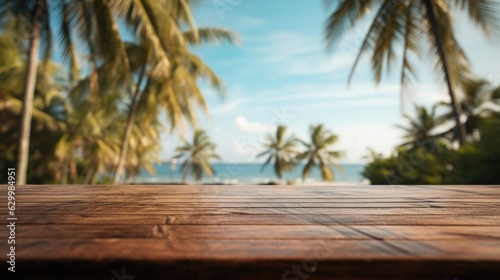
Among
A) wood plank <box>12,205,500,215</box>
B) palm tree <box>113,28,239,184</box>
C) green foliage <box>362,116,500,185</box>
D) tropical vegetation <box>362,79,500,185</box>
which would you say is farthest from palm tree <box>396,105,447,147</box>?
wood plank <box>12,205,500,215</box>

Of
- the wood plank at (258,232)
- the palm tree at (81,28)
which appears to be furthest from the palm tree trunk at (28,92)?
the wood plank at (258,232)

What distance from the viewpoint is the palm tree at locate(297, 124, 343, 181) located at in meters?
16.6

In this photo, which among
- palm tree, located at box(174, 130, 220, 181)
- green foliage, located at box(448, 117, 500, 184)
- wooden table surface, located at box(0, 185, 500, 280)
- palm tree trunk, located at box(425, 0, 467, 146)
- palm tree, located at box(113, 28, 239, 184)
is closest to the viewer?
wooden table surface, located at box(0, 185, 500, 280)

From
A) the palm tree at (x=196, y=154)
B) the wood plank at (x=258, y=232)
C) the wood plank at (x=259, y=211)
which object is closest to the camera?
the wood plank at (x=258, y=232)

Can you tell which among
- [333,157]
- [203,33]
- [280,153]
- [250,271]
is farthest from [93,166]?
[250,271]

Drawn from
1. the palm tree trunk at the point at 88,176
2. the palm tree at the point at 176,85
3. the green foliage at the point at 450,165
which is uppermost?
the palm tree at the point at 176,85

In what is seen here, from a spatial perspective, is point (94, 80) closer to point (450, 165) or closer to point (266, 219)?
point (266, 219)

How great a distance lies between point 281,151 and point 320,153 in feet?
9.29

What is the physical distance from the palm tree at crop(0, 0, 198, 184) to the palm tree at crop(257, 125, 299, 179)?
45.2ft

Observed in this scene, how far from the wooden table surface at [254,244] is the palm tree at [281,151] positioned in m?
17.8

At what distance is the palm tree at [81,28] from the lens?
15.2 ft

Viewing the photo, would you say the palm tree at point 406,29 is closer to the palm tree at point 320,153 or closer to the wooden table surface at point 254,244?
the wooden table surface at point 254,244

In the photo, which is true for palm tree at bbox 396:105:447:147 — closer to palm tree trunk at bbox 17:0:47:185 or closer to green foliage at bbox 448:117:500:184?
green foliage at bbox 448:117:500:184

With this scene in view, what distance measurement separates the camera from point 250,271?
51 cm
